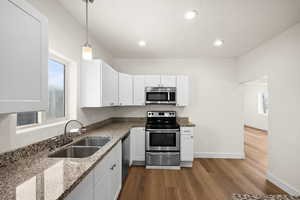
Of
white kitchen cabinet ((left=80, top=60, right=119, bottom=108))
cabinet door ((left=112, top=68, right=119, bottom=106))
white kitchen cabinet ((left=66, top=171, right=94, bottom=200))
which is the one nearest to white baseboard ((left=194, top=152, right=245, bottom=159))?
cabinet door ((left=112, top=68, right=119, bottom=106))

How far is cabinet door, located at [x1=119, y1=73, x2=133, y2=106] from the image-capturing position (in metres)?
3.69

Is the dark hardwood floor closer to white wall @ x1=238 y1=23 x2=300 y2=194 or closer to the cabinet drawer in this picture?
white wall @ x1=238 y1=23 x2=300 y2=194

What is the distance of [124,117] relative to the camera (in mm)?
4270

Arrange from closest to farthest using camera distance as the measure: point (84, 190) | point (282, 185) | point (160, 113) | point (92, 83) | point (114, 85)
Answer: point (84, 190)
point (92, 83)
point (282, 185)
point (114, 85)
point (160, 113)

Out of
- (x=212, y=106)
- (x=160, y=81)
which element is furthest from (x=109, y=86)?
(x=212, y=106)

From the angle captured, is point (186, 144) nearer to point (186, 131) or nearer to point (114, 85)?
point (186, 131)

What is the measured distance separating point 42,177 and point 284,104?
128 inches

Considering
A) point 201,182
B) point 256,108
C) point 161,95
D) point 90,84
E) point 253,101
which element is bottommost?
point 201,182

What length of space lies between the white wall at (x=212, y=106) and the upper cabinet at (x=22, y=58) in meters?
3.17

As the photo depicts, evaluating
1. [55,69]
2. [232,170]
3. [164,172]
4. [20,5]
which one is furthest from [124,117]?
[20,5]

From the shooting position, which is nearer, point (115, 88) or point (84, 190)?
point (84, 190)

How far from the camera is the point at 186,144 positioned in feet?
11.4

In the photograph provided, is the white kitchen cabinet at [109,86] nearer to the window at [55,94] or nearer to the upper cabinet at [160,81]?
the window at [55,94]

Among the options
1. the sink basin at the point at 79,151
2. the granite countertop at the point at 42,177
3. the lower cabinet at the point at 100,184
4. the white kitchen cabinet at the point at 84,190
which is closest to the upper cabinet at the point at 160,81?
the lower cabinet at the point at 100,184
